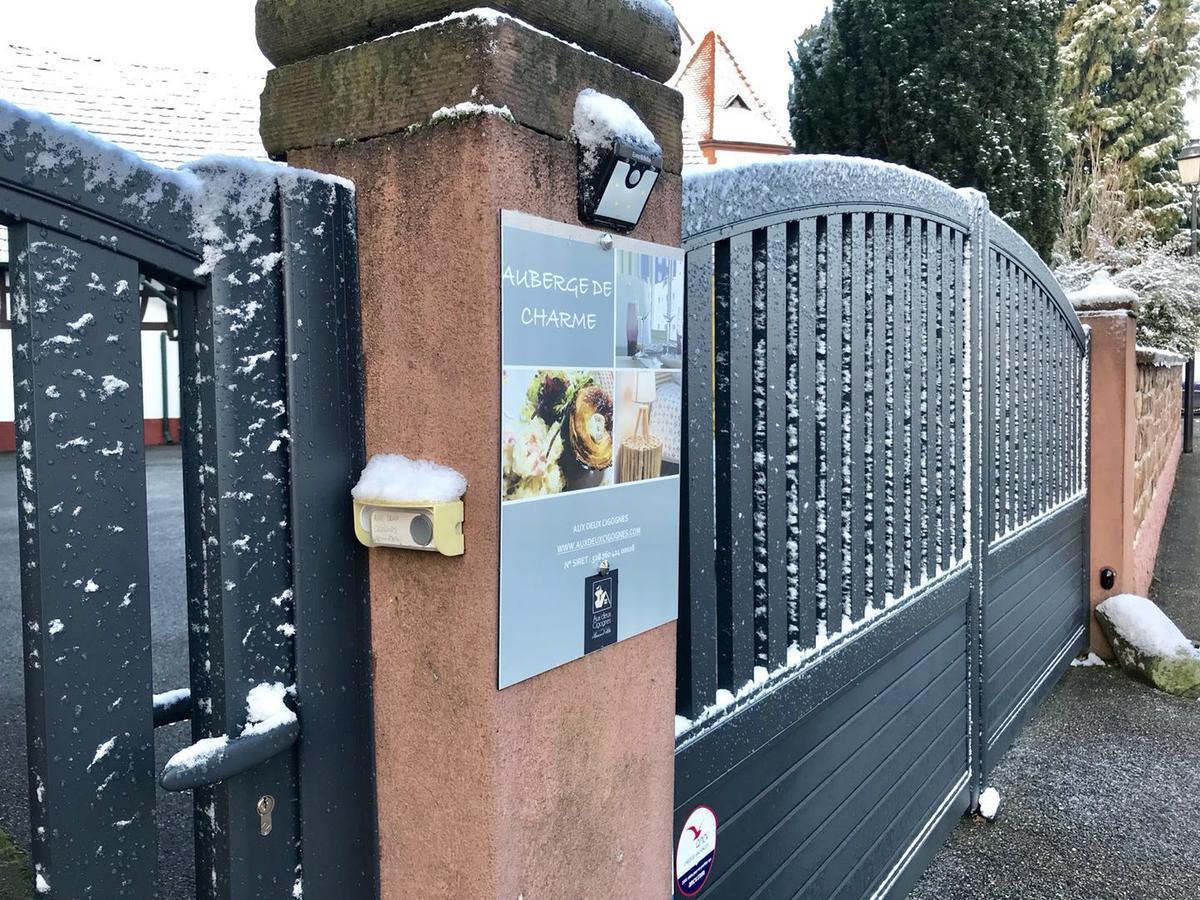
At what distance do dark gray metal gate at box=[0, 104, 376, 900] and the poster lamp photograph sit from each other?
0.17ft

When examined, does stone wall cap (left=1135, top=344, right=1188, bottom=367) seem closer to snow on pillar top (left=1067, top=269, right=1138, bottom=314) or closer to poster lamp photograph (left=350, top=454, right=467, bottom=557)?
snow on pillar top (left=1067, top=269, right=1138, bottom=314)

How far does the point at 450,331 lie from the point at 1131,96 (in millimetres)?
27891

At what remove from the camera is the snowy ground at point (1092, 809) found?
322 centimetres

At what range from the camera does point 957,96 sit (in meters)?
8.91

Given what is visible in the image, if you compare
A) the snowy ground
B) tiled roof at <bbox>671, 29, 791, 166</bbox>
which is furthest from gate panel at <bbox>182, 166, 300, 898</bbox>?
tiled roof at <bbox>671, 29, 791, 166</bbox>

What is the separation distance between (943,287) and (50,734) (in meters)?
2.89

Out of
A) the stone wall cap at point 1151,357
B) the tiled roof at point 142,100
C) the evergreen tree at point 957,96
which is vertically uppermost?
the tiled roof at point 142,100

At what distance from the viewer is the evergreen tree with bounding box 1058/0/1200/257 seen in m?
22.2

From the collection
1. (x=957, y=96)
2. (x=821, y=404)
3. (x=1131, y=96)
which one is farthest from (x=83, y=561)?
(x=1131, y=96)

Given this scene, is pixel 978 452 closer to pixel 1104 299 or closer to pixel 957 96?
pixel 1104 299

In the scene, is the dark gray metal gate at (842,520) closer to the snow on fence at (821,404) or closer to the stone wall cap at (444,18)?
the snow on fence at (821,404)

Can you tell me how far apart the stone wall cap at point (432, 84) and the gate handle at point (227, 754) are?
2.59 feet

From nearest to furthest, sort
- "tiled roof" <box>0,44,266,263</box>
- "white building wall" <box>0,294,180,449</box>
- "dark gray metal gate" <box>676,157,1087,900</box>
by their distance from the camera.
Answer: "dark gray metal gate" <box>676,157,1087,900</box>, "tiled roof" <box>0,44,266,263</box>, "white building wall" <box>0,294,180,449</box>

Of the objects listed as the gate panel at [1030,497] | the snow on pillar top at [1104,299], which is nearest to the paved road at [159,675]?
the gate panel at [1030,497]
